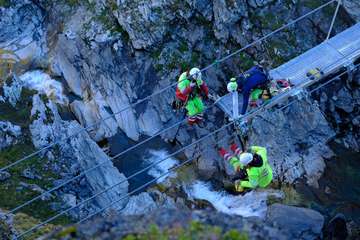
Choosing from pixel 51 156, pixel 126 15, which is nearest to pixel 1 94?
pixel 51 156

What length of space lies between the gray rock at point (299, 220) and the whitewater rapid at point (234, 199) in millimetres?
1383

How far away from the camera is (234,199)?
20000 mm

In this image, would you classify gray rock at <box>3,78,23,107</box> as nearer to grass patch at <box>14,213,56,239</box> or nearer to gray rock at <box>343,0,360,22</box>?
grass patch at <box>14,213,56,239</box>

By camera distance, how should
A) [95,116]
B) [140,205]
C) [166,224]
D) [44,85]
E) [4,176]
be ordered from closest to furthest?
[166,224], [4,176], [140,205], [95,116], [44,85]

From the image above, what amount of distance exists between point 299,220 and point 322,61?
20.0 ft

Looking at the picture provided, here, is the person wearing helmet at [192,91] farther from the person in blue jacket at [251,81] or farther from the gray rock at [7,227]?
the gray rock at [7,227]

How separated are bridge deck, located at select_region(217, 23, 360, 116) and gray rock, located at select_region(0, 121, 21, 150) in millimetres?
7749

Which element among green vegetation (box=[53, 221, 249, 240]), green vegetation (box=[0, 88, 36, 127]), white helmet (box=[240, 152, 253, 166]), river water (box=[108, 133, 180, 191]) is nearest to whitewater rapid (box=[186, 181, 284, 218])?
river water (box=[108, 133, 180, 191])

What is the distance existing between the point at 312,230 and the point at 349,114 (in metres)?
6.70

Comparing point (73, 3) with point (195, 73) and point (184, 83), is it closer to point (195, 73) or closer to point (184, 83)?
point (184, 83)

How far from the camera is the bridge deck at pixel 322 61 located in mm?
18453

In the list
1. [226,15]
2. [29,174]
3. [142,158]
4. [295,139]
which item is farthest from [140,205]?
[226,15]

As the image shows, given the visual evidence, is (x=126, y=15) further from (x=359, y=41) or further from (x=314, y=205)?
(x=314, y=205)

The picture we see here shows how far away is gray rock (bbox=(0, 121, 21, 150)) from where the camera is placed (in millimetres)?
19183
